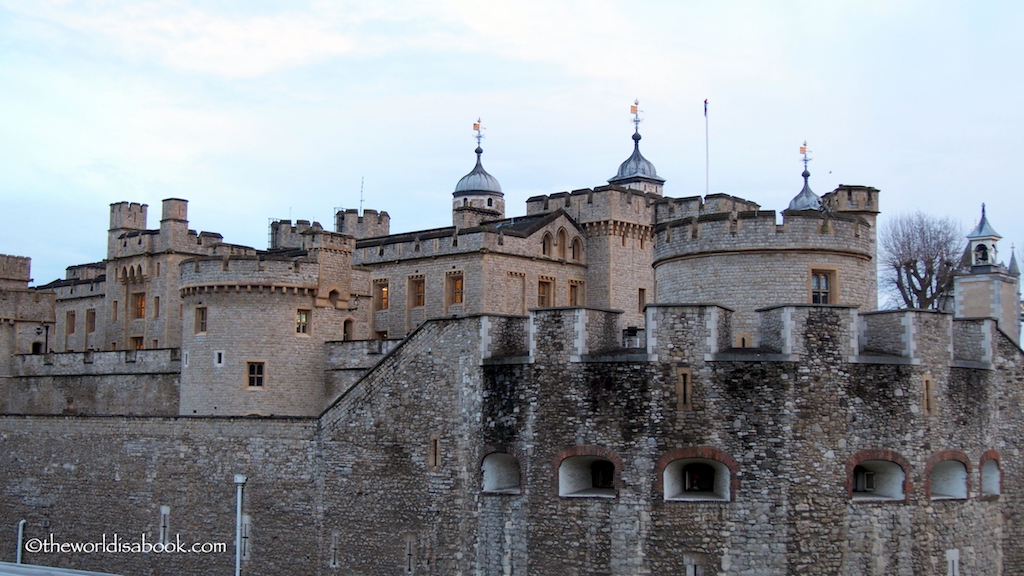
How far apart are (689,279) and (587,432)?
16.5ft

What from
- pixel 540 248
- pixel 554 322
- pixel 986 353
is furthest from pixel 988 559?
pixel 540 248

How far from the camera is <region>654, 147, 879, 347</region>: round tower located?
2772cm

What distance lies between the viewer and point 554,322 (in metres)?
26.4

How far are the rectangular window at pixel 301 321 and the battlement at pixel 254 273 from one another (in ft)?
3.00

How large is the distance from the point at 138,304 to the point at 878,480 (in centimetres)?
3694

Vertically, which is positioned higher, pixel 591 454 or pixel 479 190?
pixel 479 190

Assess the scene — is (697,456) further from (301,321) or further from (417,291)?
(417,291)

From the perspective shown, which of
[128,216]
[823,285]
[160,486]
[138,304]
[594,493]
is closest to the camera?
[594,493]

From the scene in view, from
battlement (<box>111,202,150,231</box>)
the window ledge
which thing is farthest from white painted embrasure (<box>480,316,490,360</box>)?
battlement (<box>111,202,150,231</box>)

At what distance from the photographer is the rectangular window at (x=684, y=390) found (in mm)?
25047

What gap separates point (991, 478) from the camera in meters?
27.7

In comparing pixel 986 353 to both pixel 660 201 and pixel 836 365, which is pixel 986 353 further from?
pixel 660 201

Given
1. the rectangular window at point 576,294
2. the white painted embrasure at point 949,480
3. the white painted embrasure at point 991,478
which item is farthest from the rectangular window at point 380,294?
the white painted embrasure at point 991,478

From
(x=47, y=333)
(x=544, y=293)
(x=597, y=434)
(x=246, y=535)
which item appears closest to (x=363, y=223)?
(x=544, y=293)
